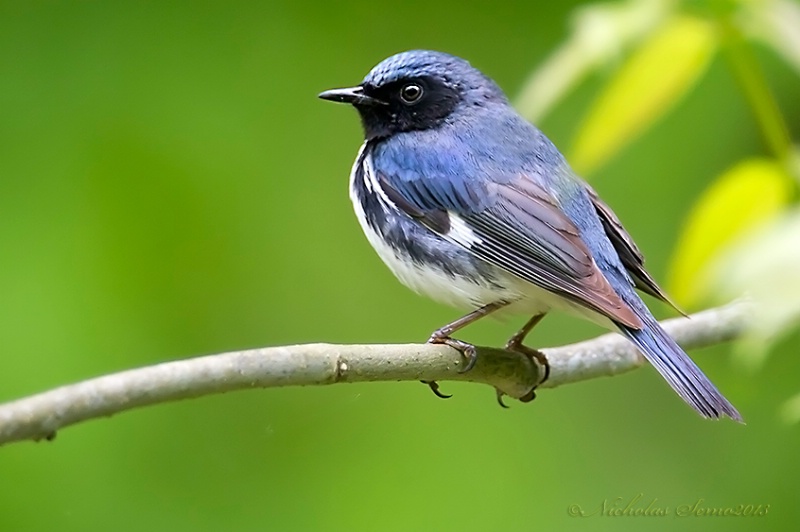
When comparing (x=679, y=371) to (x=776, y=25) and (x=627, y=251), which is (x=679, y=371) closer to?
(x=627, y=251)

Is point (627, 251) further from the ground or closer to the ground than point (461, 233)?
closer to the ground

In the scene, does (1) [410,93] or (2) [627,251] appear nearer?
(2) [627,251]

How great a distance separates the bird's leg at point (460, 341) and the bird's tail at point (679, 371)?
357 millimetres

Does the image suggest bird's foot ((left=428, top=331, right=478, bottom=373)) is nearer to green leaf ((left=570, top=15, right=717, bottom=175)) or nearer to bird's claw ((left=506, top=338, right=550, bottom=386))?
bird's claw ((left=506, top=338, right=550, bottom=386))

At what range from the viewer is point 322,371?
69.2 inches

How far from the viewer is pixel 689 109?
3670mm

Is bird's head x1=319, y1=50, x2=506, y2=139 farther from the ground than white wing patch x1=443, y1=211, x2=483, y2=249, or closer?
farther from the ground

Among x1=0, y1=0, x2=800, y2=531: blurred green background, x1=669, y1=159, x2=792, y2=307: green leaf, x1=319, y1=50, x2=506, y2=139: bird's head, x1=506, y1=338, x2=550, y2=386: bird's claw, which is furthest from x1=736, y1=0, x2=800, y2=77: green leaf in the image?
x1=0, y1=0, x2=800, y2=531: blurred green background

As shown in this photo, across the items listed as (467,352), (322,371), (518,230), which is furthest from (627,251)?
(322,371)

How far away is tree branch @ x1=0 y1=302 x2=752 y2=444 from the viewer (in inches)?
55.7

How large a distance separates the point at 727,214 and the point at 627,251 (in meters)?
0.82

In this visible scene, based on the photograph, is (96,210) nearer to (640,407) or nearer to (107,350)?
(107,350)

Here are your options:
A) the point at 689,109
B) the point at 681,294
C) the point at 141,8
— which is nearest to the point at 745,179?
the point at 681,294

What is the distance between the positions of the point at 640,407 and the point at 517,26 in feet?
5.28
